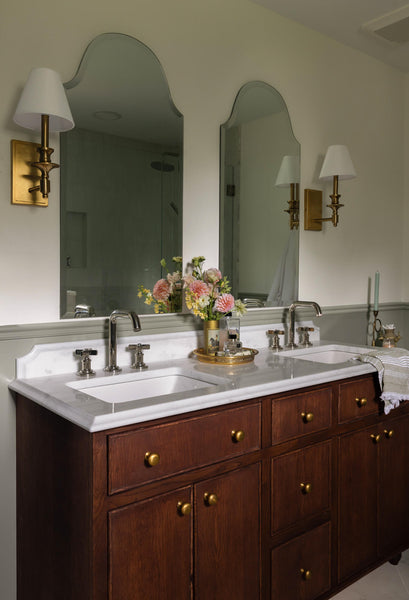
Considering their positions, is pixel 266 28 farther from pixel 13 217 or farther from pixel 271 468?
pixel 271 468

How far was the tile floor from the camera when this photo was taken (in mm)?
1985

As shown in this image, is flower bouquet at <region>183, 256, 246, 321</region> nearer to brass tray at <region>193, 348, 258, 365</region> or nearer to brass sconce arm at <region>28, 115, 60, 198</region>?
brass tray at <region>193, 348, 258, 365</region>

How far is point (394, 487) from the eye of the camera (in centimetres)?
215

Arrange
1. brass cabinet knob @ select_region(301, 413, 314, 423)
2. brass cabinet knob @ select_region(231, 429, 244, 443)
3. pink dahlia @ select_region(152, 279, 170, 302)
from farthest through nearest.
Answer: pink dahlia @ select_region(152, 279, 170, 302), brass cabinet knob @ select_region(301, 413, 314, 423), brass cabinet knob @ select_region(231, 429, 244, 443)

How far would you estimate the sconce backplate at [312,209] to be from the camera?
→ 2.58m

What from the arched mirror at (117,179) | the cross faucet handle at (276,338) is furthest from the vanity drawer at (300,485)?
the arched mirror at (117,179)

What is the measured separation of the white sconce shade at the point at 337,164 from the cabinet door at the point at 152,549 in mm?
1729

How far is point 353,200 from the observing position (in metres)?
2.85

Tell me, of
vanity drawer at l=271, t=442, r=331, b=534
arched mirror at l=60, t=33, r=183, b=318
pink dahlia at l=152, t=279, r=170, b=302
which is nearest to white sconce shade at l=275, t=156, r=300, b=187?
arched mirror at l=60, t=33, r=183, b=318

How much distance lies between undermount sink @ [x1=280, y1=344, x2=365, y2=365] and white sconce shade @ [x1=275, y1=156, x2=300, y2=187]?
32.1 inches

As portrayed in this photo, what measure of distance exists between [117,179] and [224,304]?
24.6 inches

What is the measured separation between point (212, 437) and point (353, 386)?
0.72 metres

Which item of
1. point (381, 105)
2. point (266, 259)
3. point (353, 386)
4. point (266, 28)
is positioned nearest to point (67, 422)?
point (353, 386)

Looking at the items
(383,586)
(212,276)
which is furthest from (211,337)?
(383,586)
